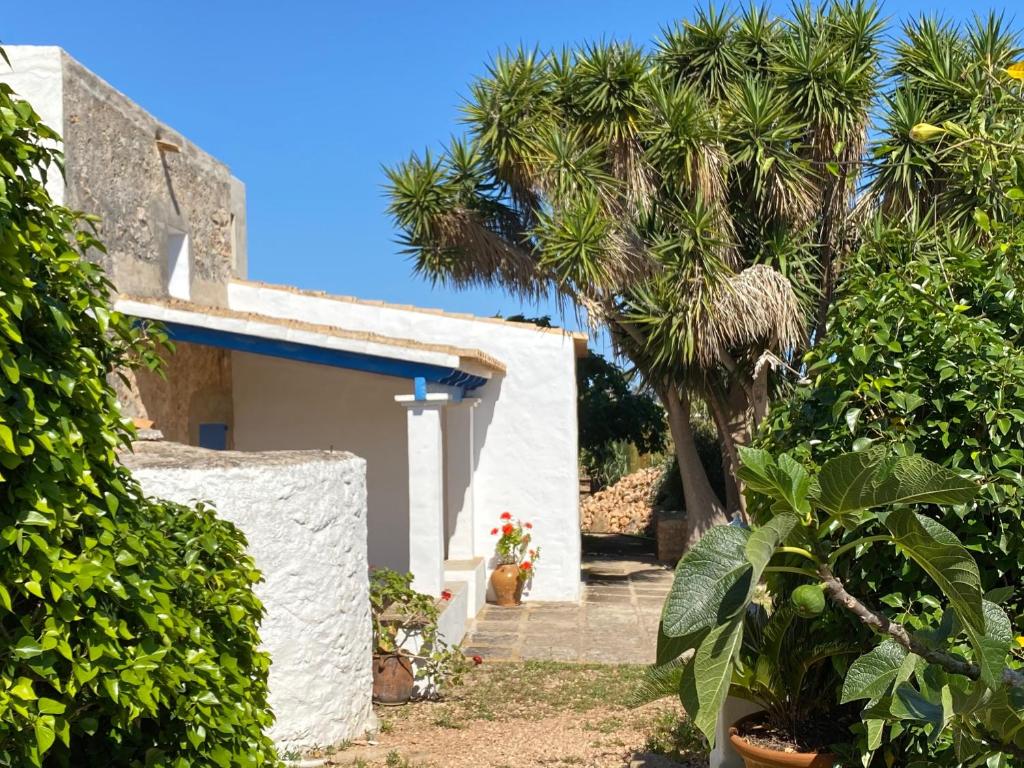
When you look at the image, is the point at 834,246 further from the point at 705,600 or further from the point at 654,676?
the point at 705,600

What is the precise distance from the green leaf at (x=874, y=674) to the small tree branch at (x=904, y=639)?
0.16ft

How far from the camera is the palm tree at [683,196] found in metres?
13.2

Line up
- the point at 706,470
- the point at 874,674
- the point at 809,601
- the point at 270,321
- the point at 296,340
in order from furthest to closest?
the point at 706,470
the point at 270,321
the point at 296,340
the point at 874,674
the point at 809,601

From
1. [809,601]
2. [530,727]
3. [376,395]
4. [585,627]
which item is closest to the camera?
[809,601]

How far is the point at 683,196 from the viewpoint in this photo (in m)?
13.7

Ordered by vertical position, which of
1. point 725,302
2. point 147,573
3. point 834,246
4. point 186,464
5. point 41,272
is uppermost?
point 834,246

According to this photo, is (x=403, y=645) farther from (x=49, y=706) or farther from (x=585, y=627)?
(x=49, y=706)

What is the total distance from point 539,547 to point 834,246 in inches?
227

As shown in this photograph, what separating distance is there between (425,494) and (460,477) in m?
2.85

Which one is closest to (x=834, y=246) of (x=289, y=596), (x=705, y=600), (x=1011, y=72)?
(x=289, y=596)

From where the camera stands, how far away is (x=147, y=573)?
310cm

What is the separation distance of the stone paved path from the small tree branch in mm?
7611

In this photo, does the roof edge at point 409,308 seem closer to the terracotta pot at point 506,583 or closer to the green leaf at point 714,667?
the terracotta pot at point 506,583

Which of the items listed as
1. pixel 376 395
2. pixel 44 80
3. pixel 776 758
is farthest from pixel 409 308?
pixel 776 758
